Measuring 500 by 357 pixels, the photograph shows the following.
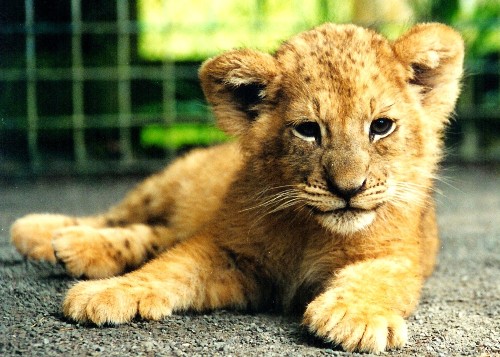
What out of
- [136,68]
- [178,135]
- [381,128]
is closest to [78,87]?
[136,68]

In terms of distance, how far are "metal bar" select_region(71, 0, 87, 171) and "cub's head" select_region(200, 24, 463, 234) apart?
4446 mm

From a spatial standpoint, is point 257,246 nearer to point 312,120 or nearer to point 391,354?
point 312,120

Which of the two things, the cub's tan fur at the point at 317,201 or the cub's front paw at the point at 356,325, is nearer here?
the cub's front paw at the point at 356,325

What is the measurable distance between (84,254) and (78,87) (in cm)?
449

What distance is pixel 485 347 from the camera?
7.99 ft

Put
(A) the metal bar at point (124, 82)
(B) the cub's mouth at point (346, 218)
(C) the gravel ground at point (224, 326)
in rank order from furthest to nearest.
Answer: (A) the metal bar at point (124, 82), (B) the cub's mouth at point (346, 218), (C) the gravel ground at point (224, 326)

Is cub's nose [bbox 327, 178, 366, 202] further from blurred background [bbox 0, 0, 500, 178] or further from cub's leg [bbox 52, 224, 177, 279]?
blurred background [bbox 0, 0, 500, 178]

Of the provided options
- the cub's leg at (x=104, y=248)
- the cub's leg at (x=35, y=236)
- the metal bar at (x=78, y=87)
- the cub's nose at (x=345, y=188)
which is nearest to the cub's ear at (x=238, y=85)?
the cub's nose at (x=345, y=188)

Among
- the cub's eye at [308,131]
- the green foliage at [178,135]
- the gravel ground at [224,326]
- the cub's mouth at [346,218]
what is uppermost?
the cub's eye at [308,131]

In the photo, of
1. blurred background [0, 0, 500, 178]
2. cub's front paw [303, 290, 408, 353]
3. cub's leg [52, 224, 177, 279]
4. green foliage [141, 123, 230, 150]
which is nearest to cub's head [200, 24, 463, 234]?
cub's front paw [303, 290, 408, 353]

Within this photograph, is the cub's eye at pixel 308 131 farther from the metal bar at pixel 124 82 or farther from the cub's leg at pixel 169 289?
the metal bar at pixel 124 82

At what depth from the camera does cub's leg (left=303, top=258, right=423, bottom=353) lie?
91.7 inches

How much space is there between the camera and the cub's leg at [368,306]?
7.64 feet

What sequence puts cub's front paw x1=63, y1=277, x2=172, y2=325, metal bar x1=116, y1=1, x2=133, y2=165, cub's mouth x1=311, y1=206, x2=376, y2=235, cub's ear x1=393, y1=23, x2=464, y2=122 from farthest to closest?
metal bar x1=116, y1=1, x2=133, y2=165 → cub's ear x1=393, y1=23, x2=464, y2=122 → cub's mouth x1=311, y1=206, x2=376, y2=235 → cub's front paw x1=63, y1=277, x2=172, y2=325
